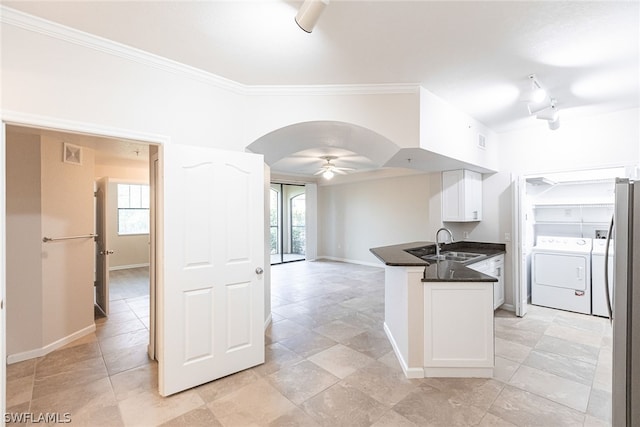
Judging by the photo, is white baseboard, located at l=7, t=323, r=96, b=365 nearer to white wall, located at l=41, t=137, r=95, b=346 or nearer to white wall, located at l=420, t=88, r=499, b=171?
white wall, located at l=41, t=137, r=95, b=346

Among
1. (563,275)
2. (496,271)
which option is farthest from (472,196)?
(563,275)

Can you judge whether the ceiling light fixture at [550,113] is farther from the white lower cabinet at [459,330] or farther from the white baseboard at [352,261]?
the white baseboard at [352,261]

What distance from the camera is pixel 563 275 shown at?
4.34m

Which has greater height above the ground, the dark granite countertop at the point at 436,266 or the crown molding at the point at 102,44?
the crown molding at the point at 102,44

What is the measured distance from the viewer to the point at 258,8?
5.84ft

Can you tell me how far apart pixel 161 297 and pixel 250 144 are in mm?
1593

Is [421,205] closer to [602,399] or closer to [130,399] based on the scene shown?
[602,399]

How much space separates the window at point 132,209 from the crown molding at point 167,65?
6455 millimetres

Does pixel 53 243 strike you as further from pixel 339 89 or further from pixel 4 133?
pixel 339 89

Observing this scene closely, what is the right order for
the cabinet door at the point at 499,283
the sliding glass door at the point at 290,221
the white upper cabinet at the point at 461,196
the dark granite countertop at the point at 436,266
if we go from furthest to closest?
1. the sliding glass door at the point at 290,221
2. the white upper cabinet at the point at 461,196
3. the cabinet door at the point at 499,283
4. the dark granite countertop at the point at 436,266

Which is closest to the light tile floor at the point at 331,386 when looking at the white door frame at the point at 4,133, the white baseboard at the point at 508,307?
the white baseboard at the point at 508,307

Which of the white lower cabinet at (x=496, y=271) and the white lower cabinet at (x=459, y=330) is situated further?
the white lower cabinet at (x=496, y=271)

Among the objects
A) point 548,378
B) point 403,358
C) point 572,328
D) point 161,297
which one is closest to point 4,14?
point 161,297

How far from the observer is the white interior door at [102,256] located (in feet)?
13.7
